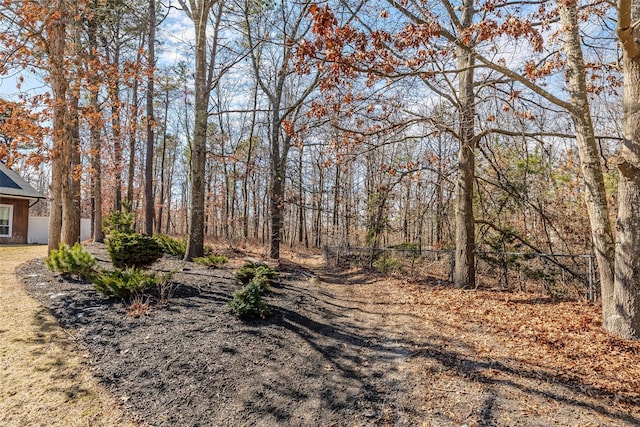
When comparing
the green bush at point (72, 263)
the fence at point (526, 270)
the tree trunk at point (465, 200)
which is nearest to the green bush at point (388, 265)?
the fence at point (526, 270)

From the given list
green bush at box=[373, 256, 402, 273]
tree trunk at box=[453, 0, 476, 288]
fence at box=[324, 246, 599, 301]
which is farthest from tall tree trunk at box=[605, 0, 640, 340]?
green bush at box=[373, 256, 402, 273]

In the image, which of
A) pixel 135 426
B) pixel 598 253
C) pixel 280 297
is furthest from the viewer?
pixel 280 297

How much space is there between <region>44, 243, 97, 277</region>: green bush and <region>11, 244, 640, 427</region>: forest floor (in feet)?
0.89

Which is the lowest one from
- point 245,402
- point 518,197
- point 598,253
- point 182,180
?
point 245,402

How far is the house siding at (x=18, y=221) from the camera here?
14242 mm

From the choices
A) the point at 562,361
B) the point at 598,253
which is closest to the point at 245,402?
the point at 562,361

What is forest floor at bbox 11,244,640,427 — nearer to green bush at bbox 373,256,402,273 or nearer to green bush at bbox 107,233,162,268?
green bush at bbox 107,233,162,268

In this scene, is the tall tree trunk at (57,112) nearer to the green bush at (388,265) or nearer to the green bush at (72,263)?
the green bush at (72,263)

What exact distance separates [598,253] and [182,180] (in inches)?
1228

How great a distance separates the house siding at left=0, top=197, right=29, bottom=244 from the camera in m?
14.2

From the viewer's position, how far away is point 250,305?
188 inches

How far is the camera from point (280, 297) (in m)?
6.32

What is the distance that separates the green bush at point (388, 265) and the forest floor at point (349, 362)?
4.31 meters

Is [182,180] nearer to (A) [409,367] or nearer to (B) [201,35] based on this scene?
(B) [201,35]
